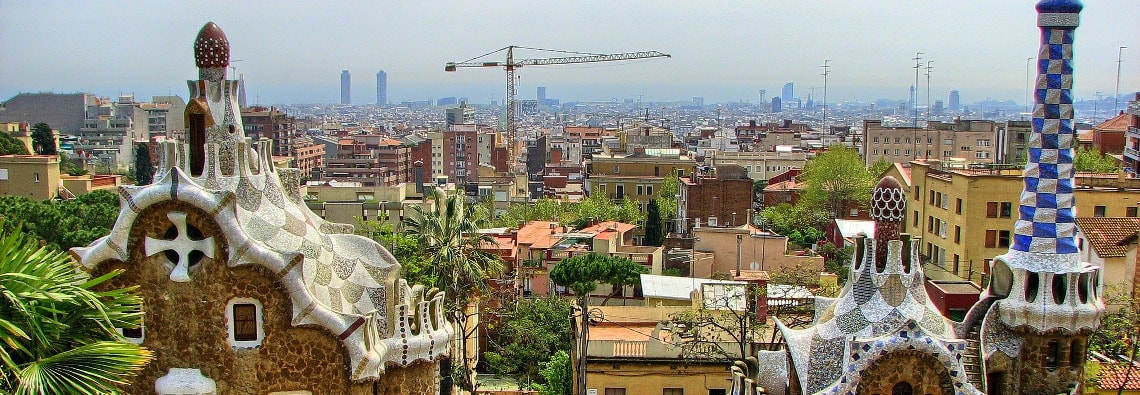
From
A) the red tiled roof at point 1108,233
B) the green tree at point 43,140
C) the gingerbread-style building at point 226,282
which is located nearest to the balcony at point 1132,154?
the red tiled roof at point 1108,233

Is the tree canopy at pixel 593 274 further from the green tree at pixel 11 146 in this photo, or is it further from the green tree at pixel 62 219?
the green tree at pixel 11 146

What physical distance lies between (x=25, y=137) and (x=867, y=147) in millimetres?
74075

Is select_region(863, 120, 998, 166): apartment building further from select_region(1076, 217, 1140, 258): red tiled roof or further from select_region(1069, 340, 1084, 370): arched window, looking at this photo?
select_region(1069, 340, 1084, 370): arched window

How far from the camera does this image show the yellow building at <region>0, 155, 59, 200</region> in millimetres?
59000

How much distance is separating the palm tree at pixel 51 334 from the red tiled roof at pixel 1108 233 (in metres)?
23.8

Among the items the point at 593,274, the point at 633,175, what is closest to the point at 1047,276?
the point at 593,274

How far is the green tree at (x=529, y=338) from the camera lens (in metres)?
30.0

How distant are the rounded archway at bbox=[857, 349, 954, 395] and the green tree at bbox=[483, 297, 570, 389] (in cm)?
1534

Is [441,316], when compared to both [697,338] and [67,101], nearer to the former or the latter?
[697,338]

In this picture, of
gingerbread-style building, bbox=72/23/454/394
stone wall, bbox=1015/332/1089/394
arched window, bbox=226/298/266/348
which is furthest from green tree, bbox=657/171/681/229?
arched window, bbox=226/298/266/348

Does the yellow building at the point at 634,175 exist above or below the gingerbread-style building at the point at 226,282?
below

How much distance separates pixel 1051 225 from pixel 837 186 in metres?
48.0

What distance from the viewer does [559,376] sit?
2781 centimetres

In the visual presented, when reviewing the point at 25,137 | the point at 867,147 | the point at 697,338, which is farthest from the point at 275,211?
the point at 867,147
